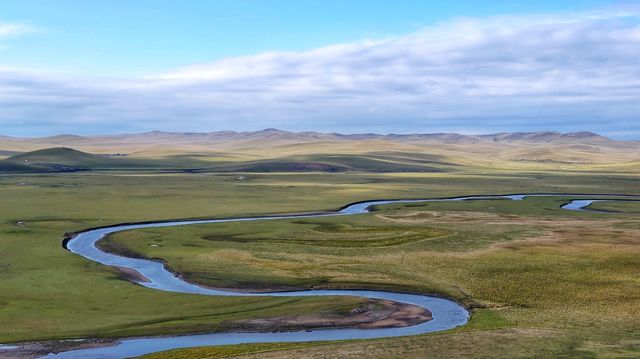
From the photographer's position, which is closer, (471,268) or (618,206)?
(471,268)

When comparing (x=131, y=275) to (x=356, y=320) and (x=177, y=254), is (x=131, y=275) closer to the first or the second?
(x=177, y=254)

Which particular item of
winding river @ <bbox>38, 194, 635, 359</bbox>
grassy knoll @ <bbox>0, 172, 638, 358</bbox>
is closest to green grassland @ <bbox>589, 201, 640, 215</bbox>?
grassy knoll @ <bbox>0, 172, 638, 358</bbox>

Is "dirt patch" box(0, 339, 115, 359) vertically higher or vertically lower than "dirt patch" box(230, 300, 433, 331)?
higher

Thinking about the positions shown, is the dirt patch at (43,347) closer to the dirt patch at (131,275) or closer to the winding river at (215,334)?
the winding river at (215,334)

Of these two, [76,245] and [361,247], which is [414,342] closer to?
[361,247]

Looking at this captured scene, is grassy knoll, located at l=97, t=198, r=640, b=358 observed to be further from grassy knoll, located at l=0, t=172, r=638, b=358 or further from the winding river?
the winding river

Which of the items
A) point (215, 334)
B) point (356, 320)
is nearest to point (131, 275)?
point (215, 334)
